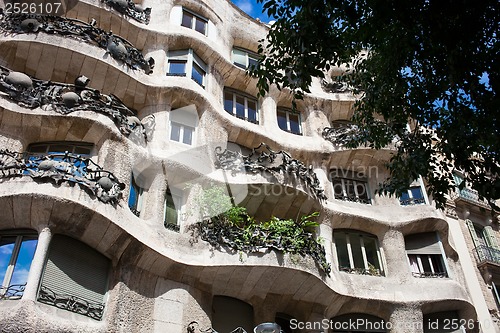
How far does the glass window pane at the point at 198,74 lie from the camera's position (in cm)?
1784

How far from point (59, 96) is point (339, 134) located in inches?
408

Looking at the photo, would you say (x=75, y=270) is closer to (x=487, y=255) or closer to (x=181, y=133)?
(x=181, y=133)

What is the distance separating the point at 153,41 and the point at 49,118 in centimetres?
575

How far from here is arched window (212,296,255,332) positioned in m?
13.7

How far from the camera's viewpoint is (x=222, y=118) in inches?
677

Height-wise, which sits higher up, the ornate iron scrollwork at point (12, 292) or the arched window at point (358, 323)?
the arched window at point (358, 323)

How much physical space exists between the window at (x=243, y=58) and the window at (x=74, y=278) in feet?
36.7

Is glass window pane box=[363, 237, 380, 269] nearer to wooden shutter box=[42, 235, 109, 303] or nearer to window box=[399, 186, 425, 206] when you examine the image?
window box=[399, 186, 425, 206]

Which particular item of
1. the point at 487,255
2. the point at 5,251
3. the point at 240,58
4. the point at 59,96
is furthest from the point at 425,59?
the point at 487,255

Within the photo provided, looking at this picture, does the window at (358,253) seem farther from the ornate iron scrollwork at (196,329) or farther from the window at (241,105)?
the ornate iron scrollwork at (196,329)

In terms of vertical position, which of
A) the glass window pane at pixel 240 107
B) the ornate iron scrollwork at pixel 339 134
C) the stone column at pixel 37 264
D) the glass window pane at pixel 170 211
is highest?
the glass window pane at pixel 240 107

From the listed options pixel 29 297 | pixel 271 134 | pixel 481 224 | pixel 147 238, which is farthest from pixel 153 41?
pixel 481 224

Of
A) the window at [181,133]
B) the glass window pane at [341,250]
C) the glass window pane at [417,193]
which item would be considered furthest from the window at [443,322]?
the window at [181,133]

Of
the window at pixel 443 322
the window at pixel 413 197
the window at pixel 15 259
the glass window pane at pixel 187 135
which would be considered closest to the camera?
the window at pixel 15 259
